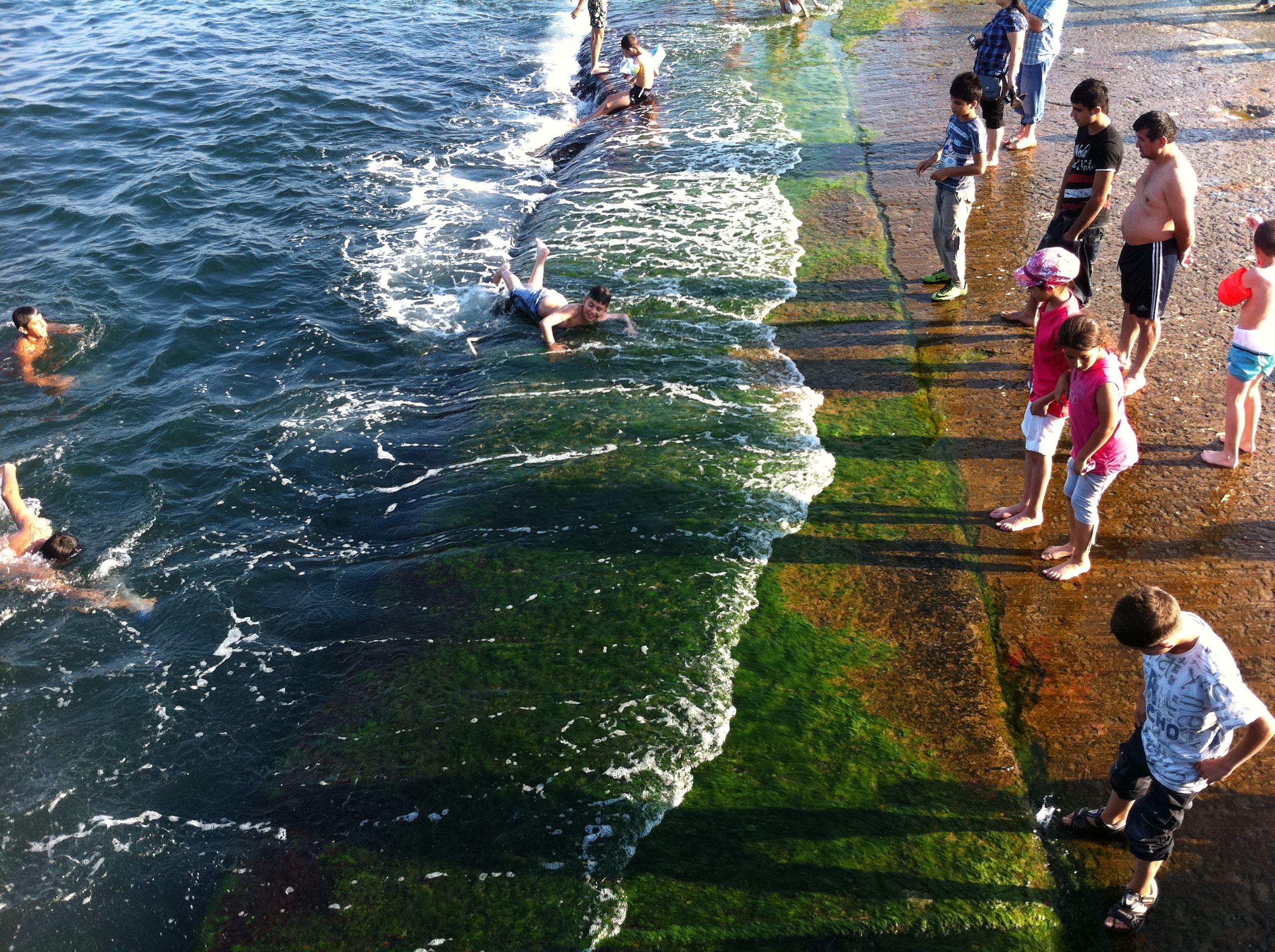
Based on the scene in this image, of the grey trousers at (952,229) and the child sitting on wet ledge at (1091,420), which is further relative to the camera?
the grey trousers at (952,229)

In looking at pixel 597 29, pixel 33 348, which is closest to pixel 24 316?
pixel 33 348

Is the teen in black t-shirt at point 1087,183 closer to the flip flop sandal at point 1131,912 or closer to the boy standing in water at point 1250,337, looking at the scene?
the boy standing in water at point 1250,337

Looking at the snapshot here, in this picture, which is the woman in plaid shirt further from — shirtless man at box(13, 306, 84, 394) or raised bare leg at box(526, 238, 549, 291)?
shirtless man at box(13, 306, 84, 394)

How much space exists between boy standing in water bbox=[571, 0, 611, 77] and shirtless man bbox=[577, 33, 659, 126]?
7.47 ft

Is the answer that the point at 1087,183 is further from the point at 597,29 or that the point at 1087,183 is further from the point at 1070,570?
the point at 597,29

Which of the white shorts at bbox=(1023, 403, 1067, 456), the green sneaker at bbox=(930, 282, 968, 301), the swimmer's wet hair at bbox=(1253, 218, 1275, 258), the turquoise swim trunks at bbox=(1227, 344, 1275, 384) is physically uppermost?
the swimmer's wet hair at bbox=(1253, 218, 1275, 258)

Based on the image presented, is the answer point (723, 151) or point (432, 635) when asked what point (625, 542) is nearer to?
point (432, 635)

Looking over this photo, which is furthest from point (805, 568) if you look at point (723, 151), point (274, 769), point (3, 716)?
point (723, 151)

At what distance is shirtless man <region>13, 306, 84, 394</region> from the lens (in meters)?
10.2

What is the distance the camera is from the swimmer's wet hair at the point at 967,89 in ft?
25.0

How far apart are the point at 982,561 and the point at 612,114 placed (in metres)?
12.6

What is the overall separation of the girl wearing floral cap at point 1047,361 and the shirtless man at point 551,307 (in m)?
4.58

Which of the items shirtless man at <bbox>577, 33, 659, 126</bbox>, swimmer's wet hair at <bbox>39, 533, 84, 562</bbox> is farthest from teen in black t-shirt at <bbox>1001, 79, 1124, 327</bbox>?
shirtless man at <bbox>577, 33, 659, 126</bbox>

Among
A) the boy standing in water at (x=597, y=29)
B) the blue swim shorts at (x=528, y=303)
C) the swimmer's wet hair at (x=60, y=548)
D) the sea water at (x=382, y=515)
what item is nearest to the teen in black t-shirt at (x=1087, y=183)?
the sea water at (x=382, y=515)
